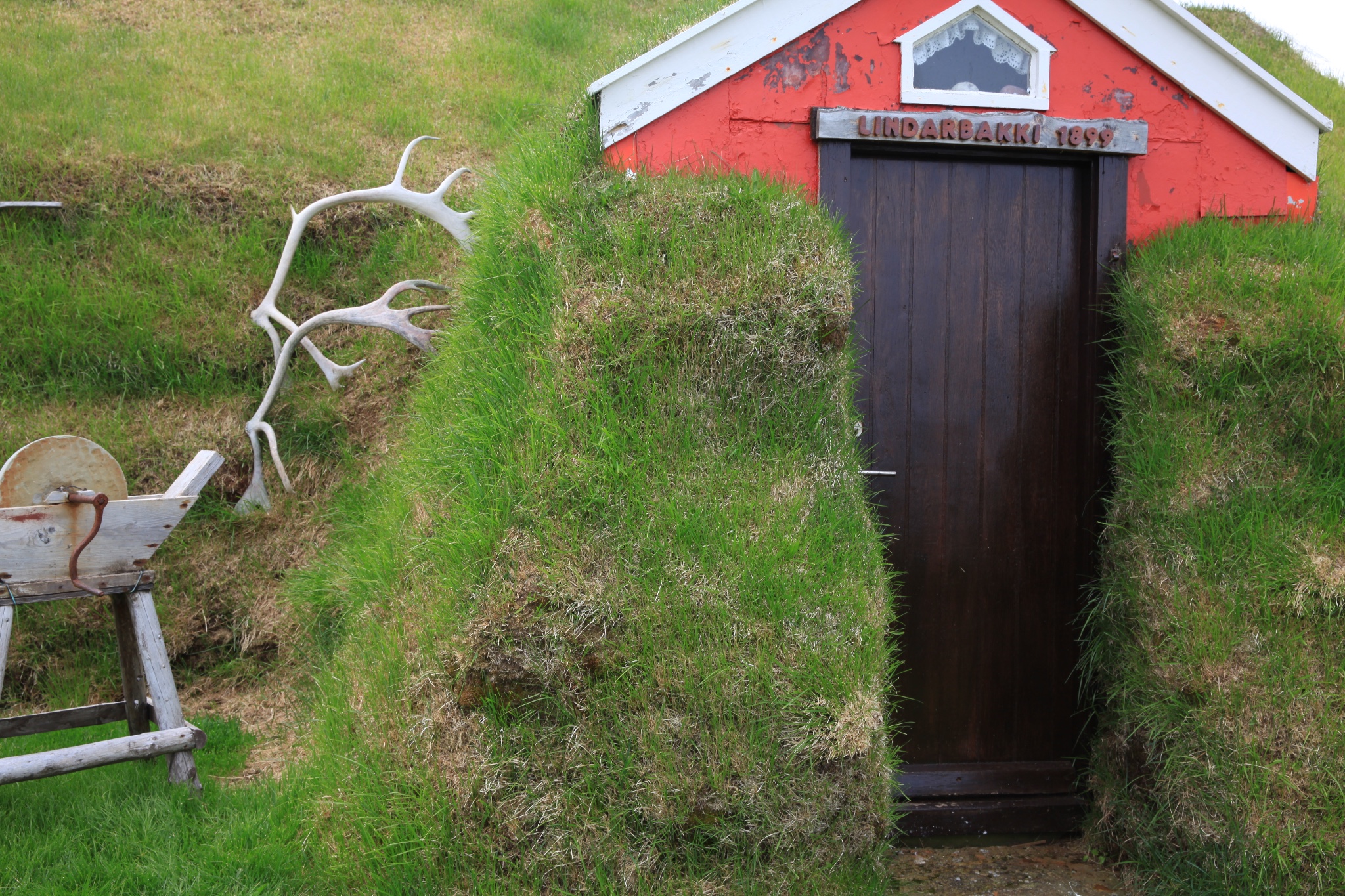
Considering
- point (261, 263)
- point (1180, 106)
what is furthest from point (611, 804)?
point (261, 263)

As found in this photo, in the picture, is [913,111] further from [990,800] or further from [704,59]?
[990,800]

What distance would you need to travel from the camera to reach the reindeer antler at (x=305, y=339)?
5844mm

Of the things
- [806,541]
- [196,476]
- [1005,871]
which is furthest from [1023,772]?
[196,476]

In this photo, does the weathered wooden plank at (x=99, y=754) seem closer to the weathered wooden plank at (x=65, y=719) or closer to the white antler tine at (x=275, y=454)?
the weathered wooden plank at (x=65, y=719)

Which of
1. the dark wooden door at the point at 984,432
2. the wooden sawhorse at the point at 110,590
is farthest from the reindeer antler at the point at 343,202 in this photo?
the dark wooden door at the point at 984,432

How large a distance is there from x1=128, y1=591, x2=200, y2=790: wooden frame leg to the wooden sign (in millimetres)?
3980

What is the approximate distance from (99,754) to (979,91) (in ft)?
17.0

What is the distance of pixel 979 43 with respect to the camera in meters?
4.48

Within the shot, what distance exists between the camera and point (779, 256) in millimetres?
4027

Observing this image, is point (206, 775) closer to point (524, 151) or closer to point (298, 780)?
point (298, 780)

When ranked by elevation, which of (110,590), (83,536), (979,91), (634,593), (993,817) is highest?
(979,91)

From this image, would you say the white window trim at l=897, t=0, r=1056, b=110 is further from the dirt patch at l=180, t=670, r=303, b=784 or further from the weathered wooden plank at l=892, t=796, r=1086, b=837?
the dirt patch at l=180, t=670, r=303, b=784

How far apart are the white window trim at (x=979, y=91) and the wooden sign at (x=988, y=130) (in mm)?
78

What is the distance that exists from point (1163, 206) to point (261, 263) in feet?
20.9
